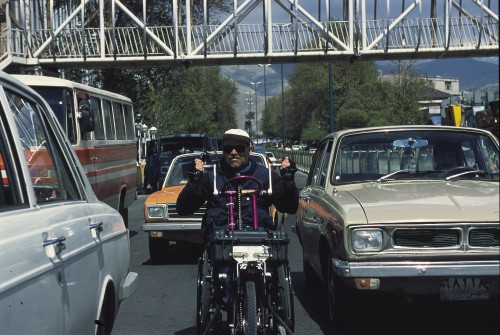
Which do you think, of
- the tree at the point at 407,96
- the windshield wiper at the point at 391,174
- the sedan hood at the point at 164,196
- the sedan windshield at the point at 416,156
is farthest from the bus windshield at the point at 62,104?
the tree at the point at 407,96

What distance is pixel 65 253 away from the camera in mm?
3896

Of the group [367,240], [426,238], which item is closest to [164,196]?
[367,240]

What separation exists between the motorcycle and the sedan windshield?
2609mm

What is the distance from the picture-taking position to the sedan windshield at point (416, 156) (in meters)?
8.12

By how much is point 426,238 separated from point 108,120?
12.4 meters

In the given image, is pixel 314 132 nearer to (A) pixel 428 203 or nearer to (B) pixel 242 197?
(A) pixel 428 203

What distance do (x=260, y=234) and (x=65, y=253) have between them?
6.55 feet

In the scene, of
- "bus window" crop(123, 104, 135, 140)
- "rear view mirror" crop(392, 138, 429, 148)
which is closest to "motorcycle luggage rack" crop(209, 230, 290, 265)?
"rear view mirror" crop(392, 138, 429, 148)

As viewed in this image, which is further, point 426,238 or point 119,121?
point 119,121

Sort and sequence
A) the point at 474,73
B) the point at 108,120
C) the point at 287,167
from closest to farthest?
the point at 474,73, the point at 287,167, the point at 108,120

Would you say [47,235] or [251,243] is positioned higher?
[47,235]

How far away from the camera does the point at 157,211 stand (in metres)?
12.6

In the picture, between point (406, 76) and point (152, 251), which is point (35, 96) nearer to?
point (152, 251)

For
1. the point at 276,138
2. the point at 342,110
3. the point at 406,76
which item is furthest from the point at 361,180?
the point at 276,138
